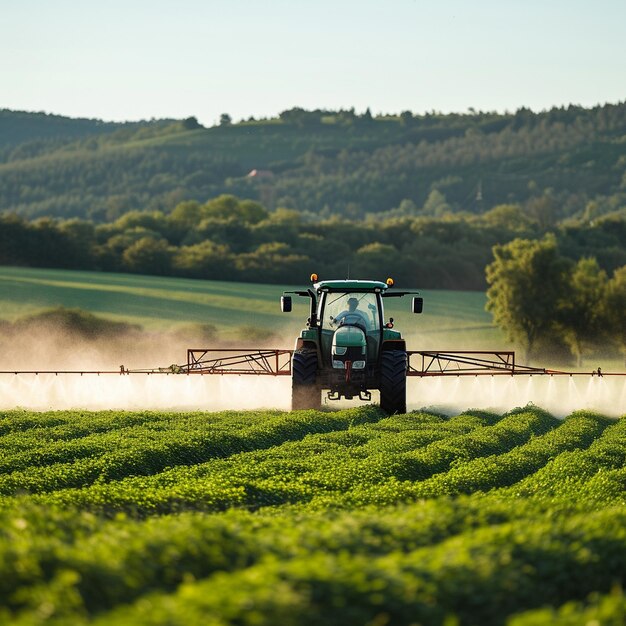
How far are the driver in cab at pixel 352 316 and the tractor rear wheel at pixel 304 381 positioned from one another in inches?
42.0

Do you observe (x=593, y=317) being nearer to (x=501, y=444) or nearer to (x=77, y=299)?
(x=77, y=299)

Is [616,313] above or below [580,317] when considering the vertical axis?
above

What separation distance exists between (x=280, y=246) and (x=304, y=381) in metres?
87.0

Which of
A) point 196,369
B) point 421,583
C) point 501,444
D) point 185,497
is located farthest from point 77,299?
point 421,583

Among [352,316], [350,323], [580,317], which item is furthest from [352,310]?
[580,317]

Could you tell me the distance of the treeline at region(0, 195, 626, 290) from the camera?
110m

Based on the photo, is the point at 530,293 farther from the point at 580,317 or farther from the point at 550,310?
the point at 580,317

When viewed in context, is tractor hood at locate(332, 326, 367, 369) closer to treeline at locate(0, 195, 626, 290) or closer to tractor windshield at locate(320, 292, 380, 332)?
tractor windshield at locate(320, 292, 380, 332)

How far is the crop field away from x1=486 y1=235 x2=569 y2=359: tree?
66802 millimetres

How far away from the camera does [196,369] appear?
1435 inches

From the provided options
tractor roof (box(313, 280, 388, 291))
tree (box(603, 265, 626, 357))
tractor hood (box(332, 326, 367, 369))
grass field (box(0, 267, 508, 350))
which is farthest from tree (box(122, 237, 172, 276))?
tractor hood (box(332, 326, 367, 369))

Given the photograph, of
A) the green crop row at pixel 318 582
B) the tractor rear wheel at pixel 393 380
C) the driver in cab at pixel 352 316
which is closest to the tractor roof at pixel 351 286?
the driver in cab at pixel 352 316

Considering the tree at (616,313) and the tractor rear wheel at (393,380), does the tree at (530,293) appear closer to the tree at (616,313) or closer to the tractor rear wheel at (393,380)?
the tree at (616,313)

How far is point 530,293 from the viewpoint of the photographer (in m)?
88.9
